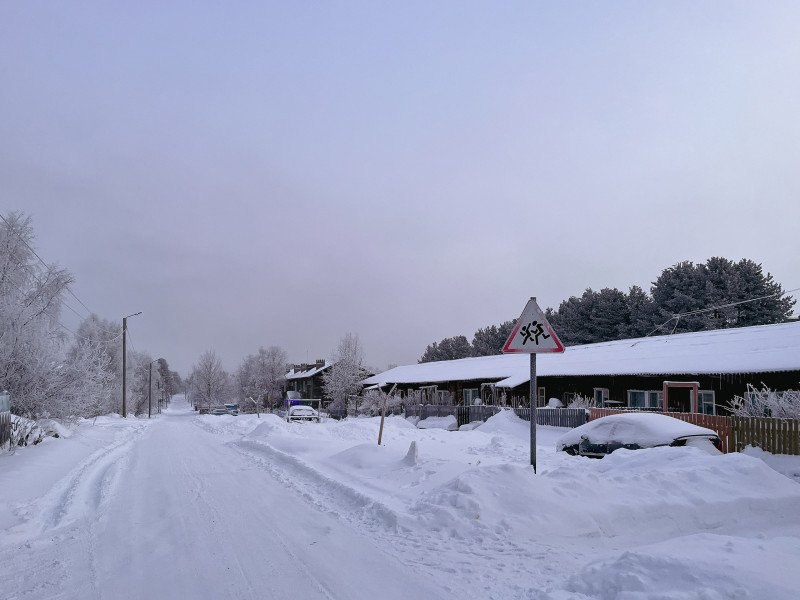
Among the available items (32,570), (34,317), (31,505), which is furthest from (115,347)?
(32,570)

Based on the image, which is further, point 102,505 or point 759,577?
point 102,505

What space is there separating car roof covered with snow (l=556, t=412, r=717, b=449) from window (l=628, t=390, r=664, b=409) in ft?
44.2

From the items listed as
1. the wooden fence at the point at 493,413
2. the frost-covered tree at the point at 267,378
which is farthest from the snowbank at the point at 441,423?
the frost-covered tree at the point at 267,378

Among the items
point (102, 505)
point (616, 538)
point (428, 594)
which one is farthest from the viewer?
point (102, 505)

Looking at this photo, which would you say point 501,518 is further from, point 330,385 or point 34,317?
point 330,385

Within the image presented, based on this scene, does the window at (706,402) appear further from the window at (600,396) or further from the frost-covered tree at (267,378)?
the frost-covered tree at (267,378)

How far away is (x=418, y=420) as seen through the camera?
39781 mm

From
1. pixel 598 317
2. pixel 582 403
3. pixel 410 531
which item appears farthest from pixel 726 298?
pixel 410 531

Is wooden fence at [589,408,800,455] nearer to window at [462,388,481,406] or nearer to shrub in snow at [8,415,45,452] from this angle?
shrub in snow at [8,415,45,452]

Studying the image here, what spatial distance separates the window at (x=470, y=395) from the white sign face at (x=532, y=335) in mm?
33570

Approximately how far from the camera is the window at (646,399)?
2746 centimetres

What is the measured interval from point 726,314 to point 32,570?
51964 mm

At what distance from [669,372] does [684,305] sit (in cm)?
2832

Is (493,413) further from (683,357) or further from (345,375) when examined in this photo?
(345,375)
